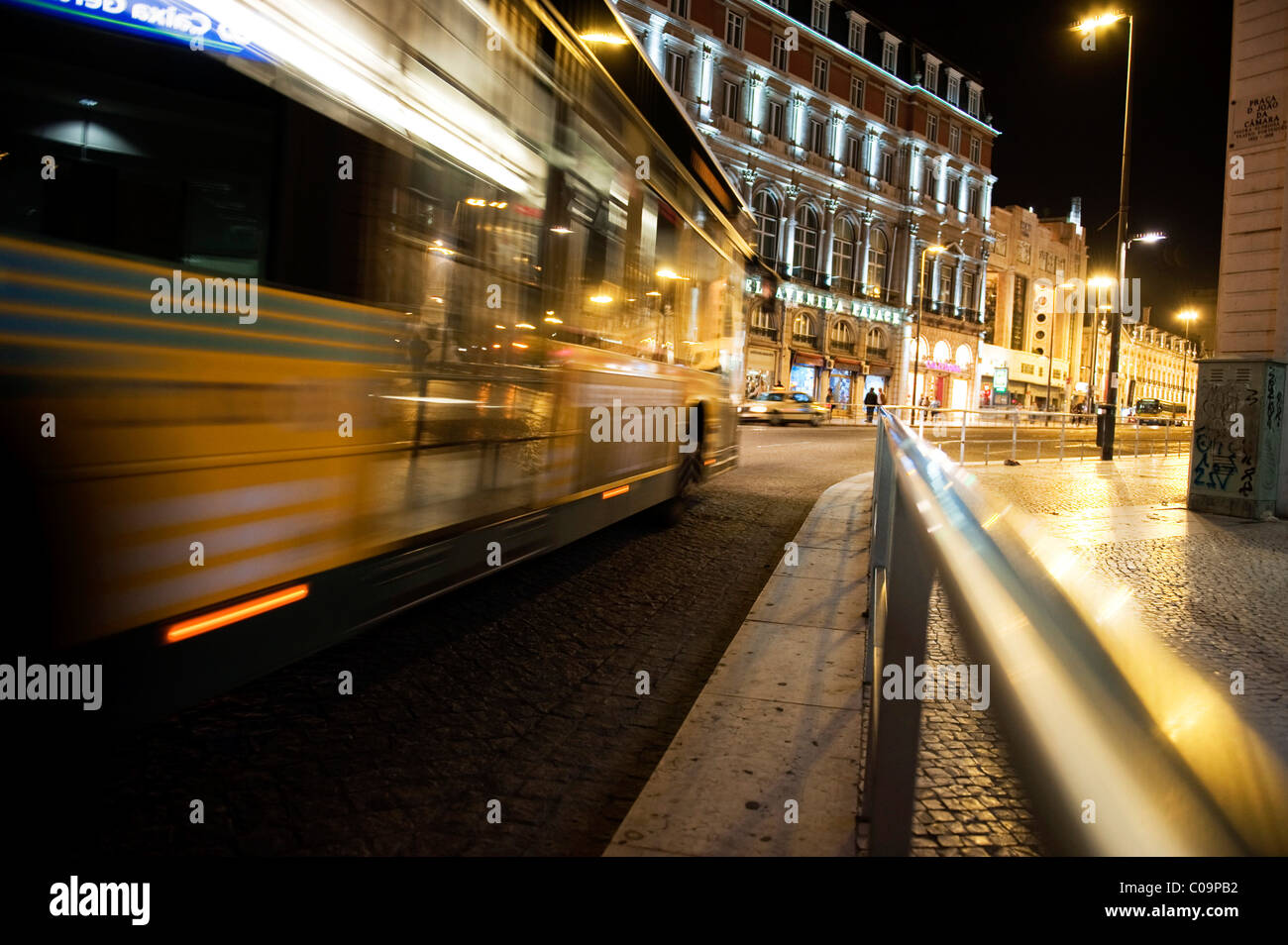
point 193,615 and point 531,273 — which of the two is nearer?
point 193,615

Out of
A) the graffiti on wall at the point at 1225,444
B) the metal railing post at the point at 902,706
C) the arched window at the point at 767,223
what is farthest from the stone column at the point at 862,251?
the metal railing post at the point at 902,706

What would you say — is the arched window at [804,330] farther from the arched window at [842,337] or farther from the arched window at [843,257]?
the arched window at [843,257]

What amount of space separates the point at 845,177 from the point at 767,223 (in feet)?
23.0

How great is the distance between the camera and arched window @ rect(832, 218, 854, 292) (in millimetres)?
52688

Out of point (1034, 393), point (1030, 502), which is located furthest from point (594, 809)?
point (1034, 393)

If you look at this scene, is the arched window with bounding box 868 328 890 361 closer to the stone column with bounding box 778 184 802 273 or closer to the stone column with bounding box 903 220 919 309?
the stone column with bounding box 903 220 919 309

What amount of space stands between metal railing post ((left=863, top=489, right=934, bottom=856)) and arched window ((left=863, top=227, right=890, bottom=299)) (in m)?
55.2

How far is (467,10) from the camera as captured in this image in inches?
162
